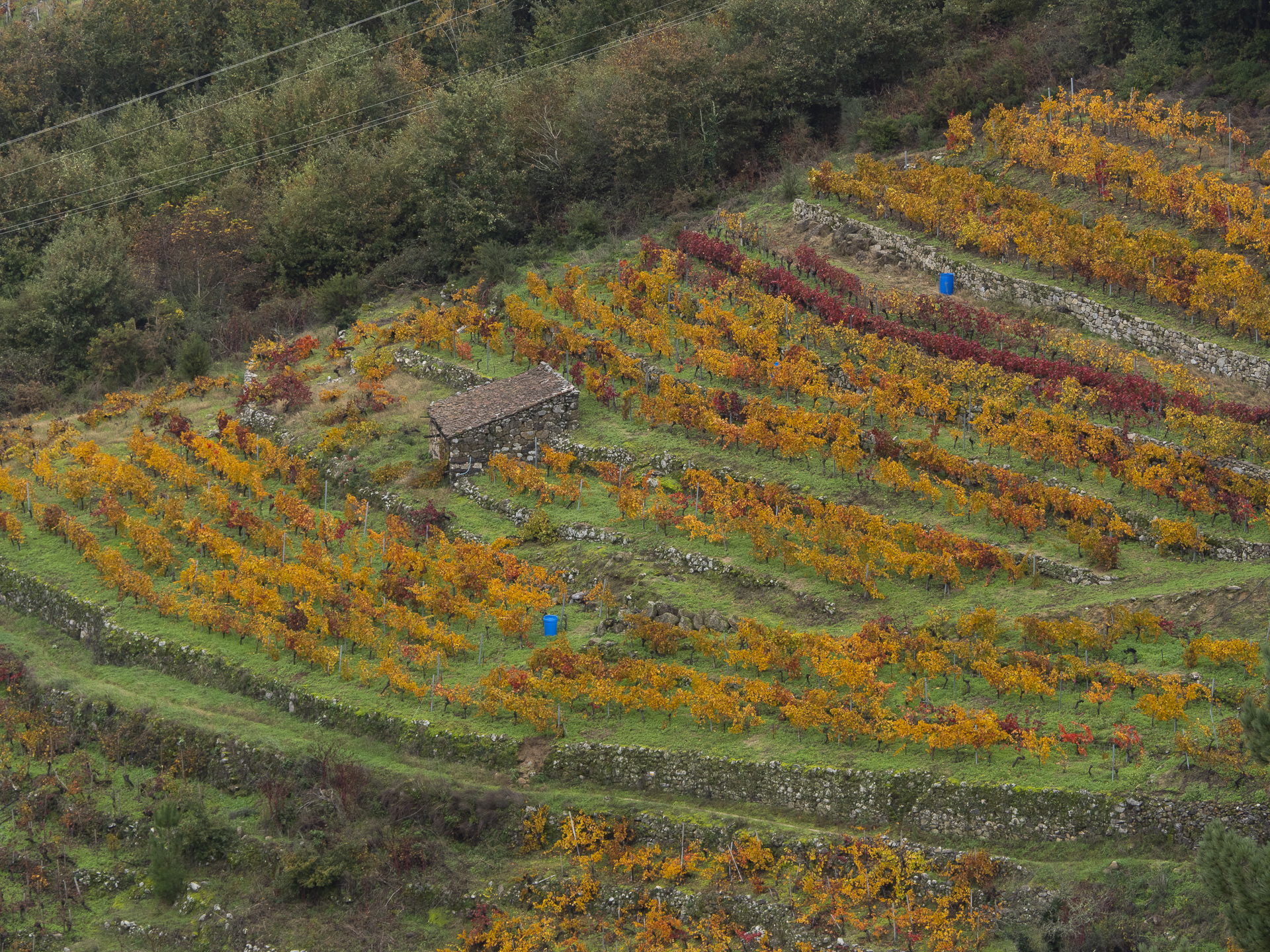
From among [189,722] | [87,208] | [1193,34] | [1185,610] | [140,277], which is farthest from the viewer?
[87,208]

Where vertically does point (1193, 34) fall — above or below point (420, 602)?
above

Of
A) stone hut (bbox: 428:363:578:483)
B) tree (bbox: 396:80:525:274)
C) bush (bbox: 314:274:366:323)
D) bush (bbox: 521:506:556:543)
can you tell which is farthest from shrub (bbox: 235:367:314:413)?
bush (bbox: 521:506:556:543)

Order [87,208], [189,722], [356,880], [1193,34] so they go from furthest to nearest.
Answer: [87,208] < [1193,34] < [189,722] < [356,880]

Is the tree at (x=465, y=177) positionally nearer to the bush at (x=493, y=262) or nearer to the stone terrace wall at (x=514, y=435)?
the bush at (x=493, y=262)

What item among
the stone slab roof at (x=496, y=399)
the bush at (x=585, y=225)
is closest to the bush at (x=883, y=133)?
the bush at (x=585, y=225)

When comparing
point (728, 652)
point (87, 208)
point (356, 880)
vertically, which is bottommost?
point (356, 880)

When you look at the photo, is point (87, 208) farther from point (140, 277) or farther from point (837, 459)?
point (837, 459)

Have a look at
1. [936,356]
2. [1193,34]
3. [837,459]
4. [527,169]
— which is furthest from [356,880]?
[1193,34]

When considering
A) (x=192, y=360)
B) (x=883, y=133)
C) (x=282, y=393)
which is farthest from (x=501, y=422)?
(x=883, y=133)
